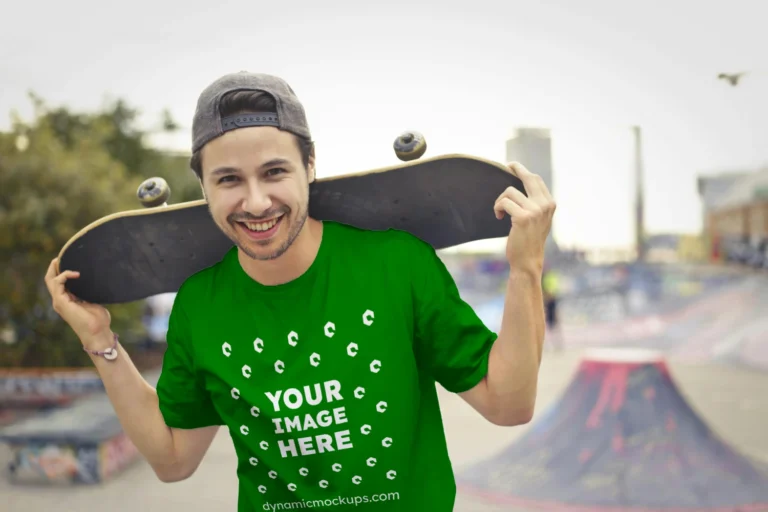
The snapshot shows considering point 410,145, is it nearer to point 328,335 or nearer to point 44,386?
point 328,335

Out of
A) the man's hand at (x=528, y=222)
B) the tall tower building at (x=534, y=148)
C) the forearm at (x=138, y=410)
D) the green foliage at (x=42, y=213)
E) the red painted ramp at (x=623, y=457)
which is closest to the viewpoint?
the man's hand at (x=528, y=222)

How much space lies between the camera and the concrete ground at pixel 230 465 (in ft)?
19.5

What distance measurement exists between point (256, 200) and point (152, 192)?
376 millimetres

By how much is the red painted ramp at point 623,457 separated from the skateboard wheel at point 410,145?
4.37 meters

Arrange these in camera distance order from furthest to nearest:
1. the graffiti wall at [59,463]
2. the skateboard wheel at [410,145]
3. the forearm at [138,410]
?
the graffiti wall at [59,463] < the forearm at [138,410] < the skateboard wheel at [410,145]

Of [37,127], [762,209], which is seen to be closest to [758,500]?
[37,127]

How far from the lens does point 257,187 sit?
4.35 feet

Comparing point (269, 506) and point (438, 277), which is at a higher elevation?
point (438, 277)

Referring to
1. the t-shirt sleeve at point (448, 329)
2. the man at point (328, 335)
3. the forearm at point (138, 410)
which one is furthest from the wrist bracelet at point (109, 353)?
the t-shirt sleeve at point (448, 329)

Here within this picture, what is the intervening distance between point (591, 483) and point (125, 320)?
8054 millimetres

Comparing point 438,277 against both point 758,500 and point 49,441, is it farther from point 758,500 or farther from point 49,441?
point 49,441

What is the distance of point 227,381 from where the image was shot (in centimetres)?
142

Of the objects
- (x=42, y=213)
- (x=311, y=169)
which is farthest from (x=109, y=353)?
(x=42, y=213)

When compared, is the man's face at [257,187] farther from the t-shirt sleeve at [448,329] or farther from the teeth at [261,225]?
the t-shirt sleeve at [448,329]
